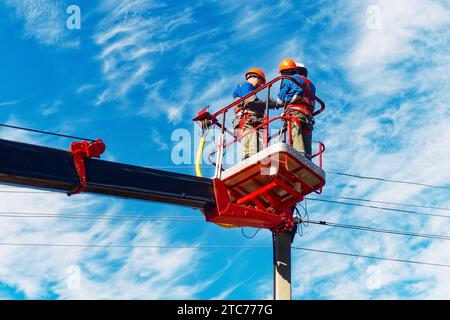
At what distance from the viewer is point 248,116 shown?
14391mm

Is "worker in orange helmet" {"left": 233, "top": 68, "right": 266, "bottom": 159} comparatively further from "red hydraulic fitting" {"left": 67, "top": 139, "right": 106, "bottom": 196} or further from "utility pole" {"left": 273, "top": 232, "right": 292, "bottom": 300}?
"red hydraulic fitting" {"left": 67, "top": 139, "right": 106, "bottom": 196}

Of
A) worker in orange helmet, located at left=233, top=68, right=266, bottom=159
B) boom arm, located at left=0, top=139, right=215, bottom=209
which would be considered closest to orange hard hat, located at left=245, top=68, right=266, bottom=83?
worker in orange helmet, located at left=233, top=68, right=266, bottom=159

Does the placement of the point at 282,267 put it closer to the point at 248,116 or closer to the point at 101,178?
the point at 248,116

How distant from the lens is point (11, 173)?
10906mm

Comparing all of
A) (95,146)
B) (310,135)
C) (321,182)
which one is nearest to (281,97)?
(310,135)

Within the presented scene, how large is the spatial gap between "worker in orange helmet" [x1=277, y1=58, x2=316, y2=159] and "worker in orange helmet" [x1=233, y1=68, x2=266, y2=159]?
52 cm

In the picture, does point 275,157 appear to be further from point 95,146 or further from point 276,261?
point 95,146

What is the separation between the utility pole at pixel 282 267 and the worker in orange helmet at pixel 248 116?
5.63 feet

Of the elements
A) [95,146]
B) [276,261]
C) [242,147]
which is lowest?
[276,261]

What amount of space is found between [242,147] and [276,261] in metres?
2.28

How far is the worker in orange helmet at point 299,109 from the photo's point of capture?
1365cm

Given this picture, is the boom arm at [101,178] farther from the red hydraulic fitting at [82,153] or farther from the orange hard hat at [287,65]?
the orange hard hat at [287,65]

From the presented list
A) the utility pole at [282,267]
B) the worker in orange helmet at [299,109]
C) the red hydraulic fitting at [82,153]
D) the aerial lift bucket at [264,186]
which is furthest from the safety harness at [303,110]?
the red hydraulic fitting at [82,153]

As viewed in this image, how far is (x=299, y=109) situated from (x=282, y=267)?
2.95 meters
